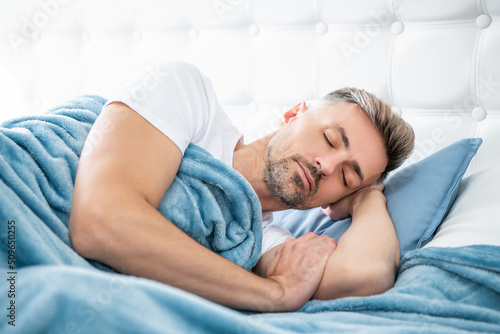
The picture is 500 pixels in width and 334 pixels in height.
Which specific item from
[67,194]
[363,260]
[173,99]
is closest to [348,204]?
[363,260]

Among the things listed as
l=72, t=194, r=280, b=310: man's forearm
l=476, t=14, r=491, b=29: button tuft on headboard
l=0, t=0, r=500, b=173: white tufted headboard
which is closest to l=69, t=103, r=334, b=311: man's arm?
l=72, t=194, r=280, b=310: man's forearm

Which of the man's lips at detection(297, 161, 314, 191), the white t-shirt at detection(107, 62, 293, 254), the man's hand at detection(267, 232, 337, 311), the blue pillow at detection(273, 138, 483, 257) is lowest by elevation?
the man's hand at detection(267, 232, 337, 311)

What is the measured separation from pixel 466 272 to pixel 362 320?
0.83 feet

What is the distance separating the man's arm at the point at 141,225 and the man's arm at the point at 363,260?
0.23 ft

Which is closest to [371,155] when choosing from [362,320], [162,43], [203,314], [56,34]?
[362,320]

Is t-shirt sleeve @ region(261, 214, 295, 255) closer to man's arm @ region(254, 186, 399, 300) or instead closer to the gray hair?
man's arm @ region(254, 186, 399, 300)

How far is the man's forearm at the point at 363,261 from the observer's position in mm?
1081

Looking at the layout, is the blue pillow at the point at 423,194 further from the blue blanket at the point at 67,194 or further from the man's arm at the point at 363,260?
the blue blanket at the point at 67,194

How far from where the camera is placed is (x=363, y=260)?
3.63 ft

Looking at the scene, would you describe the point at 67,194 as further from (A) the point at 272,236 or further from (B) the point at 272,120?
(B) the point at 272,120

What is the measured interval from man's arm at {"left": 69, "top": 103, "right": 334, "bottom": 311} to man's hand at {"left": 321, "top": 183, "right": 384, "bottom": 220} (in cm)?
38

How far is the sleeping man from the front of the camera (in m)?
0.92

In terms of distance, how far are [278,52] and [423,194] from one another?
2.46 ft

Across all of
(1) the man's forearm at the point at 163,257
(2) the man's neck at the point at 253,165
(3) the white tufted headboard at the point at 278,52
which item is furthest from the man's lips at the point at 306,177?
(3) the white tufted headboard at the point at 278,52
